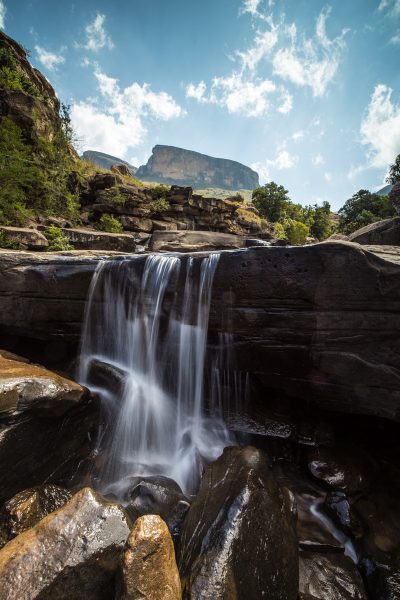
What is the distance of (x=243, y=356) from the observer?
5.23 meters

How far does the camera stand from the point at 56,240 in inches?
442

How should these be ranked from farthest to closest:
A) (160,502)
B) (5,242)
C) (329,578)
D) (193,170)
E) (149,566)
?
(193,170) < (5,242) < (160,502) < (329,578) < (149,566)

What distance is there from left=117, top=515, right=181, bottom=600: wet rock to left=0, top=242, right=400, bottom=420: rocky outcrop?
325 centimetres

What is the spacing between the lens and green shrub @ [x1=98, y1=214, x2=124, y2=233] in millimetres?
16875

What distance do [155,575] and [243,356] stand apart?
349 cm

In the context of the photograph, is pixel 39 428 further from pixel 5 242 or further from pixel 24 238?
pixel 24 238

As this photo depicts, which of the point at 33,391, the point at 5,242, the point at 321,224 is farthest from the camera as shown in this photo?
the point at 321,224

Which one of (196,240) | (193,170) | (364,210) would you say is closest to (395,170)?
(364,210)

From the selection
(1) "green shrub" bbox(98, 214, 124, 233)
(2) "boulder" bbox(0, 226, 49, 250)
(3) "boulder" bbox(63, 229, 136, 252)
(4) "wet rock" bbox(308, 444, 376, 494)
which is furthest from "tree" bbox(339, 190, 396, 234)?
(2) "boulder" bbox(0, 226, 49, 250)

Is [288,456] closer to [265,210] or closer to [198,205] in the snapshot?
[198,205]

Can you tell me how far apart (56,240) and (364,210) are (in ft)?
95.6

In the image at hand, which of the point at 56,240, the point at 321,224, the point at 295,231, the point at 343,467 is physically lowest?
the point at 343,467

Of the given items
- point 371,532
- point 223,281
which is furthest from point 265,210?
point 371,532

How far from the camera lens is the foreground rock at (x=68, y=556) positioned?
209cm
